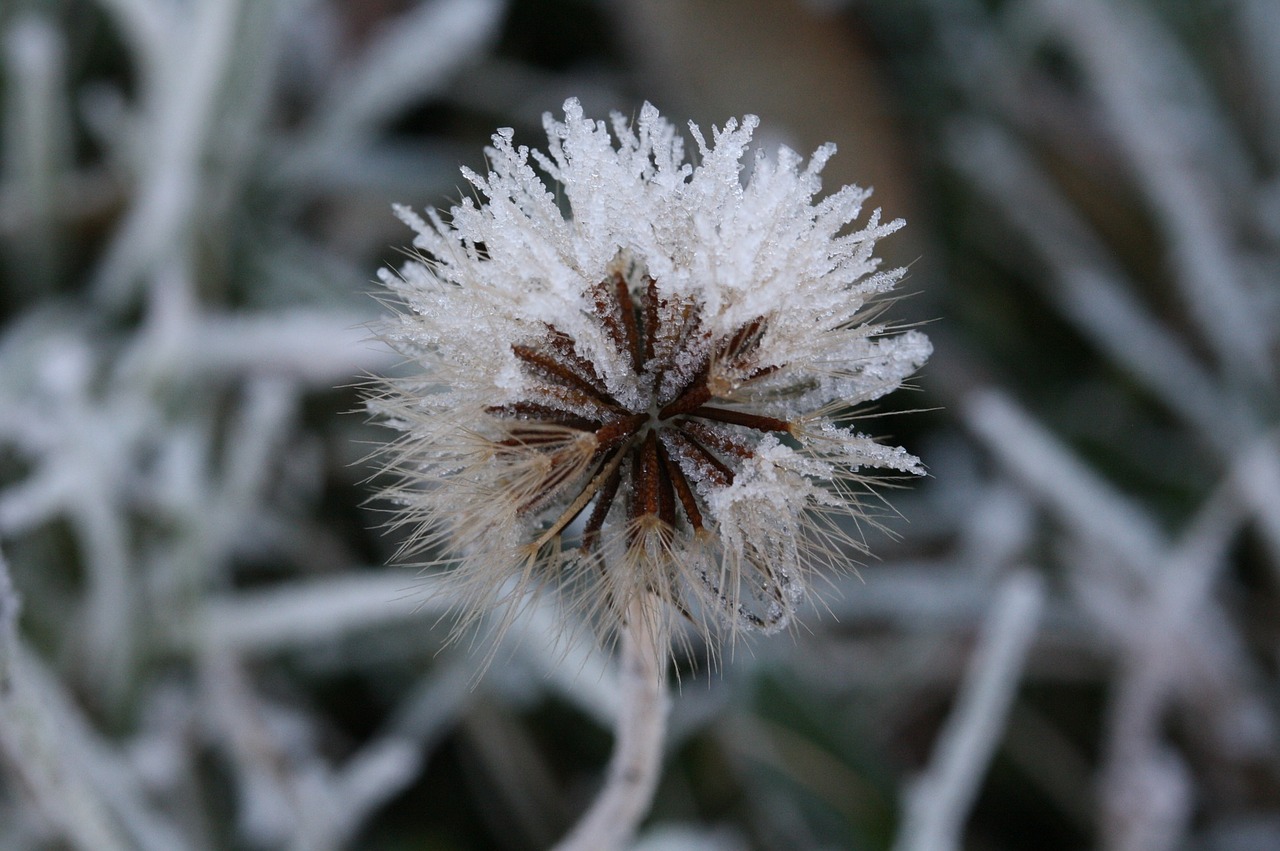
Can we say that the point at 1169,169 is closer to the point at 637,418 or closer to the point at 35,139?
the point at 637,418

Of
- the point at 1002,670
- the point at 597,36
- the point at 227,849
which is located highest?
the point at 597,36

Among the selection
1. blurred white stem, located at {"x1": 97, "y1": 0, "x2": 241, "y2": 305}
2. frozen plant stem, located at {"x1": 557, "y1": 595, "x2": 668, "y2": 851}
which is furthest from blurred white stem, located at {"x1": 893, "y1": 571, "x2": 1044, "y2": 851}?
blurred white stem, located at {"x1": 97, "y1": 0, "x2": 241, "y2": 305}

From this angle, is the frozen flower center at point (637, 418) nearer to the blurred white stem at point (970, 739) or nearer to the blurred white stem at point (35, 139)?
the blurred white stem at point (970, 739)

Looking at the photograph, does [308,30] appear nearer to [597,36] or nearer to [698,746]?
[597,36]

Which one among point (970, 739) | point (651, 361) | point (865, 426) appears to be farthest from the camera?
point (865, 426)

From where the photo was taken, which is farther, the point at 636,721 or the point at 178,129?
the point at 178,129

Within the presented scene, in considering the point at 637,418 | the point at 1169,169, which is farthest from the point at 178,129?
the point at 1169,169

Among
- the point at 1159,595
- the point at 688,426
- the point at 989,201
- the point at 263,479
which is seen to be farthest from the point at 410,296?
the point at 989,201
